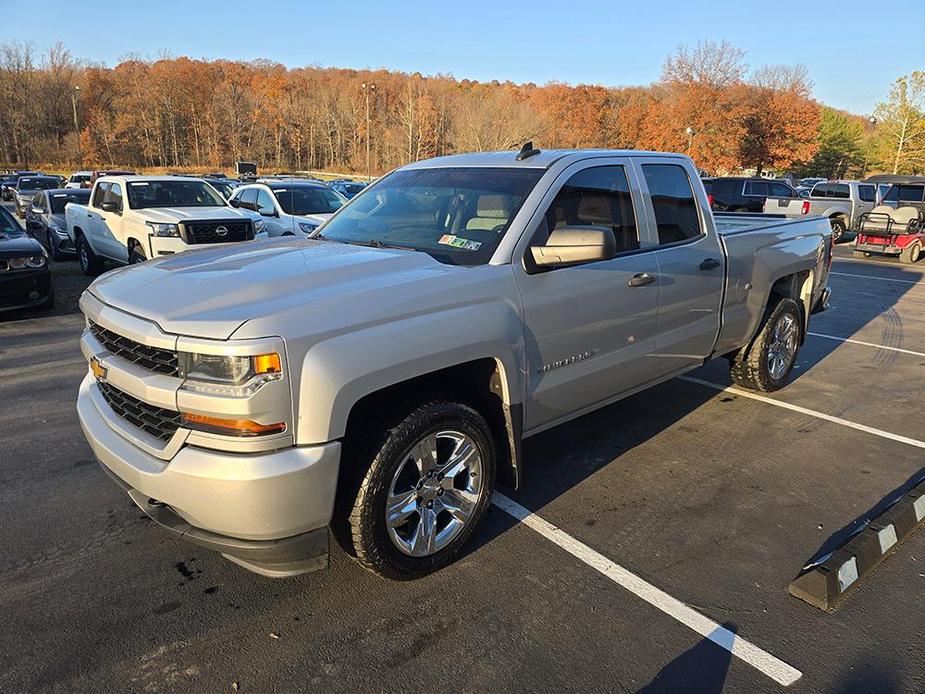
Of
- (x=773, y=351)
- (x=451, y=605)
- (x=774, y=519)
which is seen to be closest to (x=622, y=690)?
(x=451, y=605)

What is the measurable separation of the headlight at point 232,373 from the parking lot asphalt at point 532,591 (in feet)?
3.62

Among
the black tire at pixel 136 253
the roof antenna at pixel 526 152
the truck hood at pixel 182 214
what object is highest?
the roof antenna at pixel 526 152

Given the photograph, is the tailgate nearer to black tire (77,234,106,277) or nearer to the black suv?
the black suv

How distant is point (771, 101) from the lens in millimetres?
49469

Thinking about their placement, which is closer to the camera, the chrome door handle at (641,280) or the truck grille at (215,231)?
the chrome door handle at (641,280)

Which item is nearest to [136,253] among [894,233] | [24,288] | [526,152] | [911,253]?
[24,288]

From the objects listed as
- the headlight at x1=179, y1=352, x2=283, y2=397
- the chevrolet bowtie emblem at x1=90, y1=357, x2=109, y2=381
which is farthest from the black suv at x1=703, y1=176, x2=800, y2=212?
Result: the headlight at x1=179, y1=352, x2=283, y2=397

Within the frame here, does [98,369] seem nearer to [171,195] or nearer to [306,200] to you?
[171,195]

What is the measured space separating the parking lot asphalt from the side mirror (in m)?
1.50

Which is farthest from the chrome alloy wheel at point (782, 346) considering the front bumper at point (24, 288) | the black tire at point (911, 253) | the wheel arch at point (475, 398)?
the black tire at point (911, 253)

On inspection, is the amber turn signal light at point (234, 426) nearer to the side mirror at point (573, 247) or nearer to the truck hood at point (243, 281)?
the truck hood at point (243, 281)

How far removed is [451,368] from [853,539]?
224 centimetres

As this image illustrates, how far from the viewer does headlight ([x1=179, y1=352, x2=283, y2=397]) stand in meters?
2.30

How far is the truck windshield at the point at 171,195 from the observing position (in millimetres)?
10523
